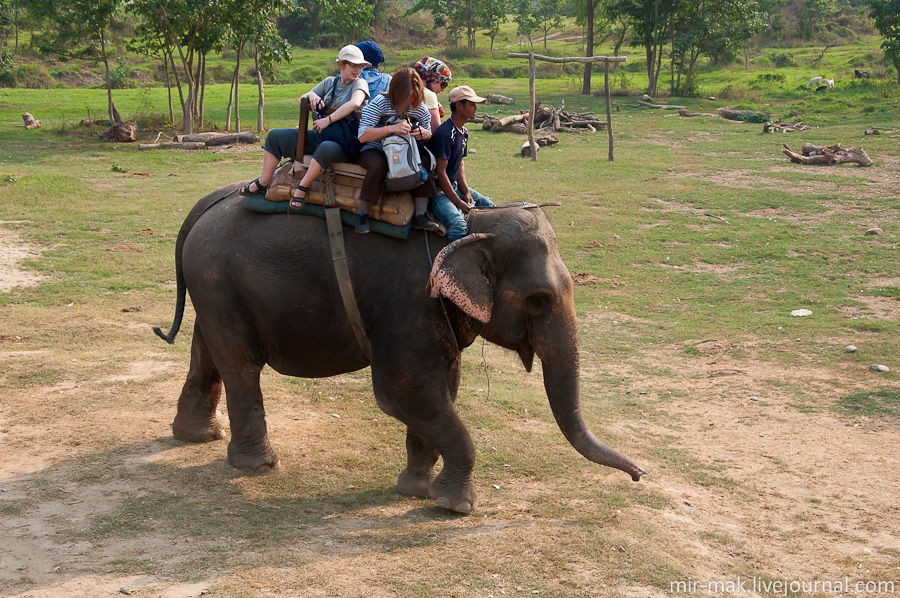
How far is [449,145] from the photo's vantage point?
17.7ft

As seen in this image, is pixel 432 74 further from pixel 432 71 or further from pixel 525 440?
pixel 525 440

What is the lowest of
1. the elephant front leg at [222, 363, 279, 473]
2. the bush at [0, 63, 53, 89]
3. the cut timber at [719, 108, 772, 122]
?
the elephant front leg at [222, 363, 279, 473]

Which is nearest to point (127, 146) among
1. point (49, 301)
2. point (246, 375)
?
point (49, 301)

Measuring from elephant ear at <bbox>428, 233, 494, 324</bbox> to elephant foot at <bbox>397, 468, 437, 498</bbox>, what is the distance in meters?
1.42

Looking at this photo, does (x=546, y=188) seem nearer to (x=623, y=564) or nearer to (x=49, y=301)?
(x=49, y=301)

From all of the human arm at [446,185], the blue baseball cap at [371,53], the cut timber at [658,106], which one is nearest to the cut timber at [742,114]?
the cut timber at [658,106]

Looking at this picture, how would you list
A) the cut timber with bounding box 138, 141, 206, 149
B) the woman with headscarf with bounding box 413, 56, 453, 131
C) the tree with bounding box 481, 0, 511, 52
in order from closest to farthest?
the woman with headscarf with bounding box 413, 56, 453, 131 < the cut timber with bounding box 138, 141, 206, 149 < the tree with bounding box 481, 0, 511, 52

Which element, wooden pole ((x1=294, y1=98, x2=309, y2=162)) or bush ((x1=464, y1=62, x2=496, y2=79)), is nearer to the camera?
wooden pole ((x1=294, y1=98, x2=309, y2=162))

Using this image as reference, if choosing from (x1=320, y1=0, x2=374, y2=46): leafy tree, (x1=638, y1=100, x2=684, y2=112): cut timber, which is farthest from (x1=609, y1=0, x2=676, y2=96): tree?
(x1=320, y1=0, x2=374, y2=46): leafy tree

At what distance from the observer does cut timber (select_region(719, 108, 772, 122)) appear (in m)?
31.4

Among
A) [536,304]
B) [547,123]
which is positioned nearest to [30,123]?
[547,123]

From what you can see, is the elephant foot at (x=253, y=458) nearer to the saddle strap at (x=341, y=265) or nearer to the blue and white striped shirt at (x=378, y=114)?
the saddle strap at (x=341, y=265)

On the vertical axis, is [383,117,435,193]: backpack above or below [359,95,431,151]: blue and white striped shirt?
below

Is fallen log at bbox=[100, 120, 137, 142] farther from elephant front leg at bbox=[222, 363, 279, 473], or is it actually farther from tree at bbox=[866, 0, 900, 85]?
tree at bbox=[866, 0, 900, 85]
